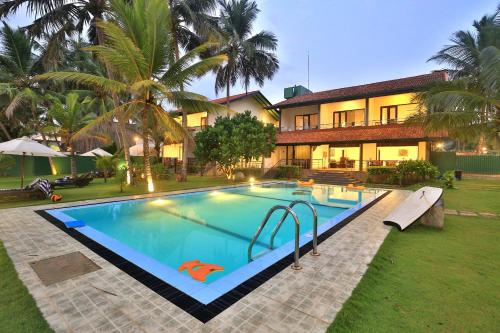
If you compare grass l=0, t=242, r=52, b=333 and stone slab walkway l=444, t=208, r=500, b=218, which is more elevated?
stone slab walkway l=444, t=208, r=500, b=218

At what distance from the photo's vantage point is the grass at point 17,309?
2570 mm

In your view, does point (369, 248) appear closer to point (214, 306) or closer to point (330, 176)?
point (214, 306)

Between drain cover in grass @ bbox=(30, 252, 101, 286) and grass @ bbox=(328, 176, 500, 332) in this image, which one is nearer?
grass @ bbox=(328, 176, 500, 332)

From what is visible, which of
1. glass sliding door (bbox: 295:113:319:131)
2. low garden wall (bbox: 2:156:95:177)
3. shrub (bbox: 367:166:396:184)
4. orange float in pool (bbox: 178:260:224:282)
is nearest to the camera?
orange float in pool (bbox: 178:260:224:282)

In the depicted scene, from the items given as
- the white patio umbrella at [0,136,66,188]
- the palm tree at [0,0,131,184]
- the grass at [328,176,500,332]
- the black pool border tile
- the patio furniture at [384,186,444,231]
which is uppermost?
the palm tree at [0,0,131,184]

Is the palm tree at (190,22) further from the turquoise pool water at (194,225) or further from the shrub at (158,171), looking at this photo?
the turquoise pool water at (194,225)

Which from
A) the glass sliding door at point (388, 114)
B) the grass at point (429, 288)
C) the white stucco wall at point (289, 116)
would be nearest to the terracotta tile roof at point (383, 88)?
the glass sliding door at point (388, 114)

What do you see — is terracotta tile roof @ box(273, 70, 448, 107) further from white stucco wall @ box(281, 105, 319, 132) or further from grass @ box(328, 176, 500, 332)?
grass @ box(328, 176, 500, 332)

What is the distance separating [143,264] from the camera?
425cm

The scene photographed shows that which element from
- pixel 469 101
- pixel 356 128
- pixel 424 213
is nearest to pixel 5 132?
pixel 356 128

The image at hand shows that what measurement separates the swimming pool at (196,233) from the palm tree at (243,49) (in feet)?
48.4

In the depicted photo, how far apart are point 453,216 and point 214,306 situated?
8406 mm

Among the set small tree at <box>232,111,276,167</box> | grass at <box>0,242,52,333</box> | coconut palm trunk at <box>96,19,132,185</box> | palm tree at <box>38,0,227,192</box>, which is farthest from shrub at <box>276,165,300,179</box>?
grass at <box>0,242,52,333</box>

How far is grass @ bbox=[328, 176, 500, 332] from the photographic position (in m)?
2.71
